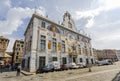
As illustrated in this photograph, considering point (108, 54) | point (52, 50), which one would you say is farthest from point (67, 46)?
point (108, 54)

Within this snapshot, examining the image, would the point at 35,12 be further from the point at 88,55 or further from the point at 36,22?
the point at 88,55

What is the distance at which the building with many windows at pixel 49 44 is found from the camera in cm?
2275

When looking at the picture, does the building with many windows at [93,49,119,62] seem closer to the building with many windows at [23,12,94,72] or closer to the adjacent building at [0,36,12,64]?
the building with many windows at [23,12,94,72]

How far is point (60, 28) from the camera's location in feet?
98.0

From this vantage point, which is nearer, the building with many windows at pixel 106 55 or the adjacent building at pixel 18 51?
the adjacent building at pixel 18 51

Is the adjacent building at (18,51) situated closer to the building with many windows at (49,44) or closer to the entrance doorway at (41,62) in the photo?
the building with many windows at (49,44)

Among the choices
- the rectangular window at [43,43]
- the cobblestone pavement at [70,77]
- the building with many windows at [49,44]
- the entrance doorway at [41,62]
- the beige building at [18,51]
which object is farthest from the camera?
the beige building at [18,51]

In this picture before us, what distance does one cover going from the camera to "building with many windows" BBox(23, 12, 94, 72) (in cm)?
2275

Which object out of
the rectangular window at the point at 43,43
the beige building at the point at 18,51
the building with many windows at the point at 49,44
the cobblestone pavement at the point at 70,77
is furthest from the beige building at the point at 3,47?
the cobblestone pavement at the point at 70,77

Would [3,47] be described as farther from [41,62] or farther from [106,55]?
[106,55]

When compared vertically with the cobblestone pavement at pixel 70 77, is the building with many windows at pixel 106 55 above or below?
above

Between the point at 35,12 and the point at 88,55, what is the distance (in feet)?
82.9

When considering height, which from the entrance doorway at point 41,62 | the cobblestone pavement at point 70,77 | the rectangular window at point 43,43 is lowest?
the cobblestone pavement at point 70,77

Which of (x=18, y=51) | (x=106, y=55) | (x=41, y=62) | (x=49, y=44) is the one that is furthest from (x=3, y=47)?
(x=106, y=55)
